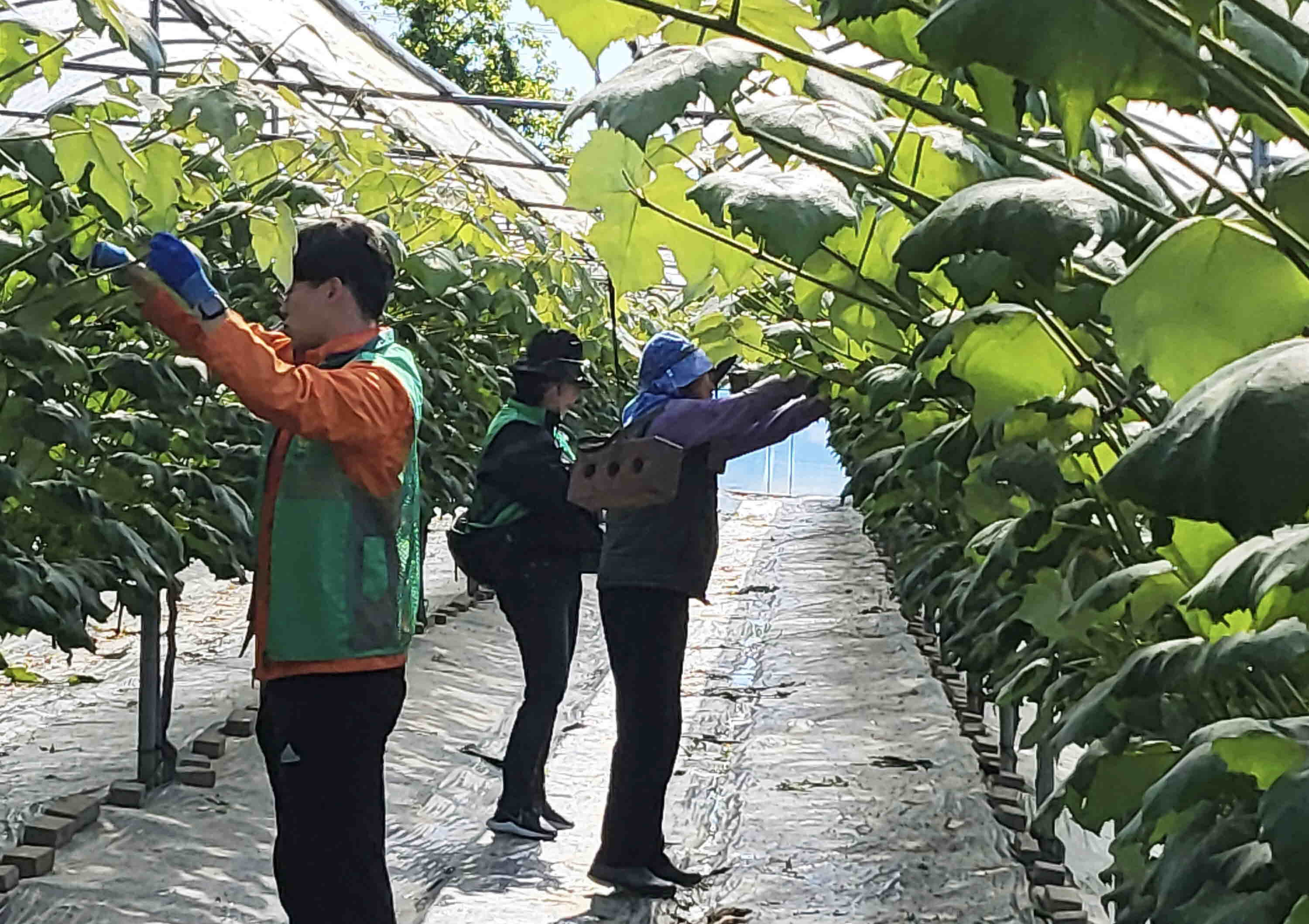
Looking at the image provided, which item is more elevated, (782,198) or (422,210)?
(422,210)

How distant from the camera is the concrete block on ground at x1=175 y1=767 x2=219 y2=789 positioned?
17.5ft

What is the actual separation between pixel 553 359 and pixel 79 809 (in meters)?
1.89

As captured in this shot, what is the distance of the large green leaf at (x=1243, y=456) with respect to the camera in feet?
2.48

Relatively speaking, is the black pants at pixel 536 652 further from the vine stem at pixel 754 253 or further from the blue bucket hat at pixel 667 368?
the vine stem at pixel 754 253

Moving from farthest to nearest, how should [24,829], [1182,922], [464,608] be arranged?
[464,608]
[24,829]
[1182,922]

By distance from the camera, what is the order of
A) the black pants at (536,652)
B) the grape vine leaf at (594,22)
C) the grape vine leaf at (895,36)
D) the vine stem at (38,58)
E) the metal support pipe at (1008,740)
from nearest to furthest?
the grape vine leaf at (594,22) → the grape vine leaf at (895,36) → the vine stem at (38,58) → the black pants at (536,652) → the metal support pipe at (1008,740)

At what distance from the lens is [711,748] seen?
6684mm

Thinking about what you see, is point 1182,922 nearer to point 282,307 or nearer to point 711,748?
point 282,307

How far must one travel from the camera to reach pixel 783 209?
4.41ft

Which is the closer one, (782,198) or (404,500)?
(782,198)

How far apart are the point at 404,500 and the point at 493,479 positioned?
1.80 m

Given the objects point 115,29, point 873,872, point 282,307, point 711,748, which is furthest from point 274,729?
point 711,748

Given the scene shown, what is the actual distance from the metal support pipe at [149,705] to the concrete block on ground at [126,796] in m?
0.10

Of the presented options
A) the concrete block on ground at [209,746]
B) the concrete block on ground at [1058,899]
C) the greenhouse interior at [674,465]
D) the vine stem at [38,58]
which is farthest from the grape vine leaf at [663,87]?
the concrete block on ground at [209,746]
